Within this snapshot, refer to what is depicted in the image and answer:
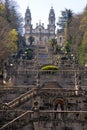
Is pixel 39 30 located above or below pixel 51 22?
below

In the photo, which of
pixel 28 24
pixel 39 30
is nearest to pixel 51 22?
pixel 39 30

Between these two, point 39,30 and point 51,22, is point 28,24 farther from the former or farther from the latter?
point 51,22

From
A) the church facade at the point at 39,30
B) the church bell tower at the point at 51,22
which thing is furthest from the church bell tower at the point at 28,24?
the church bell tower at the point at 51,22

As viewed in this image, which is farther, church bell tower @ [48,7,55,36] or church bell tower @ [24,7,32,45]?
church bell tower @ [48,7,55,36]

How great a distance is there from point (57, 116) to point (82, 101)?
23.9ft

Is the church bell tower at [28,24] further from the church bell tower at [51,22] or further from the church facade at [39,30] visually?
the church bell tower at [51,22]

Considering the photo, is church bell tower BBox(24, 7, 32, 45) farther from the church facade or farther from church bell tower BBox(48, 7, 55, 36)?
church bell tower BBox(48, 7, 55, 36)

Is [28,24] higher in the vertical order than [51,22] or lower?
lower

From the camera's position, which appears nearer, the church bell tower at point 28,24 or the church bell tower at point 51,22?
the church bell tower at point 28,24

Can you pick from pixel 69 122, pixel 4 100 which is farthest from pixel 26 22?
pixel 69 122

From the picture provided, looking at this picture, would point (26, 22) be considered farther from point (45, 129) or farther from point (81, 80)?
point (45, 129)

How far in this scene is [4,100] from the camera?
3556 cm

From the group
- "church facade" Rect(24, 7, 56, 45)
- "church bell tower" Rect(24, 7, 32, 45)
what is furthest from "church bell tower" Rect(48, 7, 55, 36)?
"church bell tower" Rect(24, 7, 32, 45)

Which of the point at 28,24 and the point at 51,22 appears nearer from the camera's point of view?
the point at 28,24
